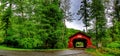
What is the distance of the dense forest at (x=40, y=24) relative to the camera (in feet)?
152

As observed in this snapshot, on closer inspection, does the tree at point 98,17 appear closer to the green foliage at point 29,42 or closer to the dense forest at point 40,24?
the dense forest at point 40,24

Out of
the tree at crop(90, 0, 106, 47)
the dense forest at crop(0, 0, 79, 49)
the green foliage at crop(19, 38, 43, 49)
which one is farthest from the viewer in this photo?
the tree at crop(90, 0, 106, 47)

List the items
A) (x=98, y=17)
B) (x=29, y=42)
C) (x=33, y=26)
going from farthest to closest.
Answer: (x=98, y=17) < (x=33, y=26) < (x=29, y=42)

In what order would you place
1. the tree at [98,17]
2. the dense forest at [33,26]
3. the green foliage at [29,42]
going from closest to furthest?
the green foliage at [29,42] < the dense forest at [33,26] < the tree at [98,17]

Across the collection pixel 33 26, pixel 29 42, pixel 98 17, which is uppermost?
pixel 98 17

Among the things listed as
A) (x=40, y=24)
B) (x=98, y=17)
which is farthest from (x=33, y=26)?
(x=98, y=17)

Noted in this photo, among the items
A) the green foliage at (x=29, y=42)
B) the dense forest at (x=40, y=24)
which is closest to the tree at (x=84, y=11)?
the dense forest at (x=40, y=24)

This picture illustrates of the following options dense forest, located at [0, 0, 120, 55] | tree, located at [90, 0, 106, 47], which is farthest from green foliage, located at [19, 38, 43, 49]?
tree, located at [90, 0, 106, 47]

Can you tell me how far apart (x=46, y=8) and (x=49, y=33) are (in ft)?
18.0

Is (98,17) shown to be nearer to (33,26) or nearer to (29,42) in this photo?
(33,26)

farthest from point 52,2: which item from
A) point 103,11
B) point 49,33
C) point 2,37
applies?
point 103,11

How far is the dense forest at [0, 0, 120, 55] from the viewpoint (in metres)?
46.4

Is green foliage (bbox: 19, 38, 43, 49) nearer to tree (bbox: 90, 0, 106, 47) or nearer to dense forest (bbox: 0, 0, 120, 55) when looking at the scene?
dense forest (bbox: 0, 0, 120, 55)

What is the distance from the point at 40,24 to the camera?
48125 mm
